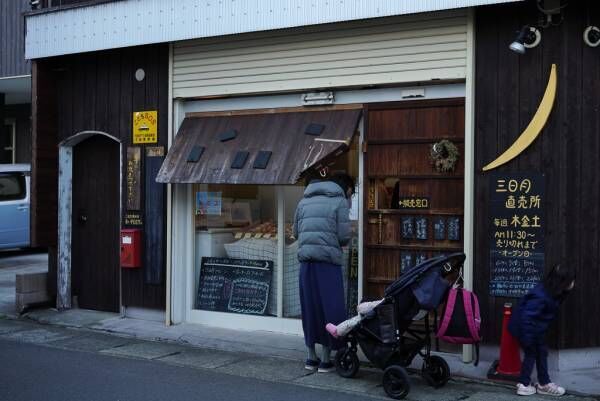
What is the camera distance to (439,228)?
8.82 metres

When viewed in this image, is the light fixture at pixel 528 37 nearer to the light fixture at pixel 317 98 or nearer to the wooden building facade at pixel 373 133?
the wooden building facade at pixel 373 133

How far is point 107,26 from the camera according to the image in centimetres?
1096

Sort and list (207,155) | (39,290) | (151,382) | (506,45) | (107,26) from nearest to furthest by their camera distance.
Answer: (151,382) < (506,45) < (207,155) < (107,26) < (39,290)

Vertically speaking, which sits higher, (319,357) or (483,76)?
(483,76)

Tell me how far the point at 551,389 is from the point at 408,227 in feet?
8.00

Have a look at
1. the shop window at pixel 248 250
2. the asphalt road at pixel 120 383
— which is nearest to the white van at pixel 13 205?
the shop window at pixel 248 250

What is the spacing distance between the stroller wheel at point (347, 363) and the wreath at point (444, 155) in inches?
89.6

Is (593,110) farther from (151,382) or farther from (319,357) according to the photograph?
(151,382)

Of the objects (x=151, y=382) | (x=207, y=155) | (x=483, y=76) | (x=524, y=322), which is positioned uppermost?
(x=483, y=76)

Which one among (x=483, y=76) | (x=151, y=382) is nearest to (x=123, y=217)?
(x=151, y=382)

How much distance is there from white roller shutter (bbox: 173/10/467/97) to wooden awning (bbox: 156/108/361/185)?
37 centimetres

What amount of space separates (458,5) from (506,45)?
0.67 meters

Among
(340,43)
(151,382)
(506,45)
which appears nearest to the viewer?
(151,382)

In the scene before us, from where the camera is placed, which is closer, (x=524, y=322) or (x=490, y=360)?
(x=524, y=322)
